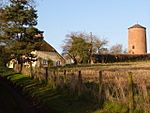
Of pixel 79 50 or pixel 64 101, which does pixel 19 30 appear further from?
pixel 64 101

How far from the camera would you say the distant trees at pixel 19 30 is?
64550 millimetres

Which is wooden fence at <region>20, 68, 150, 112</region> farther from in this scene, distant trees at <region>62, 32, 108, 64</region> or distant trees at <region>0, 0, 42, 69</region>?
distant trees at <region>62, 32, 108, 64</region>

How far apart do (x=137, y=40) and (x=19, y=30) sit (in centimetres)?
9189

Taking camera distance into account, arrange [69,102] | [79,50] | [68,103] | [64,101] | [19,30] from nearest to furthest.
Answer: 1. [68,103]
2. [69,102]
3. [64,101]
4. [19,30]
5. [79,50]

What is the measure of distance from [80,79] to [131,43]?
13052 cm

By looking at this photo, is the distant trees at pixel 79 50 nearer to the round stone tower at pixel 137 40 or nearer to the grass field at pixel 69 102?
the round stone tower at pixel 137 40

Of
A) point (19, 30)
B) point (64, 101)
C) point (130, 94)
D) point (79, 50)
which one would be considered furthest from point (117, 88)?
point (79, 50)

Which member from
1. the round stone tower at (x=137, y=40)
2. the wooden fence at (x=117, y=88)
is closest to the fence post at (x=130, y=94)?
the wooden fence at (x=117, y=88)

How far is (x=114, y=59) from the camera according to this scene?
349 ft

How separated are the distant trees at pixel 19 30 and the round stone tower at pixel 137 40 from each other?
85.2 m

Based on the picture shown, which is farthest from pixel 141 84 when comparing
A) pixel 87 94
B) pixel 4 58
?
pixel 4 58

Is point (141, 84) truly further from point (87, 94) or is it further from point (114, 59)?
point (114, 59)

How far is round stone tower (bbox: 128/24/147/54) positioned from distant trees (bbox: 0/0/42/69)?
280 ft

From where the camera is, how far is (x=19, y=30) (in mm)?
64250
